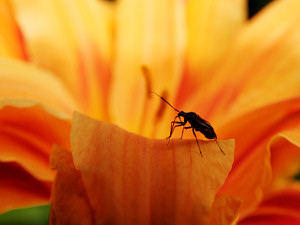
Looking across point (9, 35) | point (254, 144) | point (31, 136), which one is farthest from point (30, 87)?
point (254, 144)

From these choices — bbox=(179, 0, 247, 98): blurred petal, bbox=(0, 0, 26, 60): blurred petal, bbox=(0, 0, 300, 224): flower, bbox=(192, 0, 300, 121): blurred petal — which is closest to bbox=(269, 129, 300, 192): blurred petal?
bbox=(0, 0, 300, 224): flower

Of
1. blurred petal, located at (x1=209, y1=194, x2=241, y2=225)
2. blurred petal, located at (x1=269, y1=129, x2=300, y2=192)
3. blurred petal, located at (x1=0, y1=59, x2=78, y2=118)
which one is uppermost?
blurred petal, located at (x1=0, y1=59, x2=78, y2=118)

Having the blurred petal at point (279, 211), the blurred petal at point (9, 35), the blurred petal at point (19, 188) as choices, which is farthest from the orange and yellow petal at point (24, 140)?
the blurred petal at point (279, 211)

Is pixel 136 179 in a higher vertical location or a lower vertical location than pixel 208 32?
lower

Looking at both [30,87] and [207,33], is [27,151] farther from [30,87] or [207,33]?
[207,33]

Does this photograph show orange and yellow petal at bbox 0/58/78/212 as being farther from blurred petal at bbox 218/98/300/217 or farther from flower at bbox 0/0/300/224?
blurred petal at bbox 218/98/300/217

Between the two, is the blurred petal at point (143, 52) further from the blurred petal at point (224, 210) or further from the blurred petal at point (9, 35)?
the blurred petal at point (224, 210)

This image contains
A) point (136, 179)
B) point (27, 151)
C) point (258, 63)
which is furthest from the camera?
point (258, 63)
